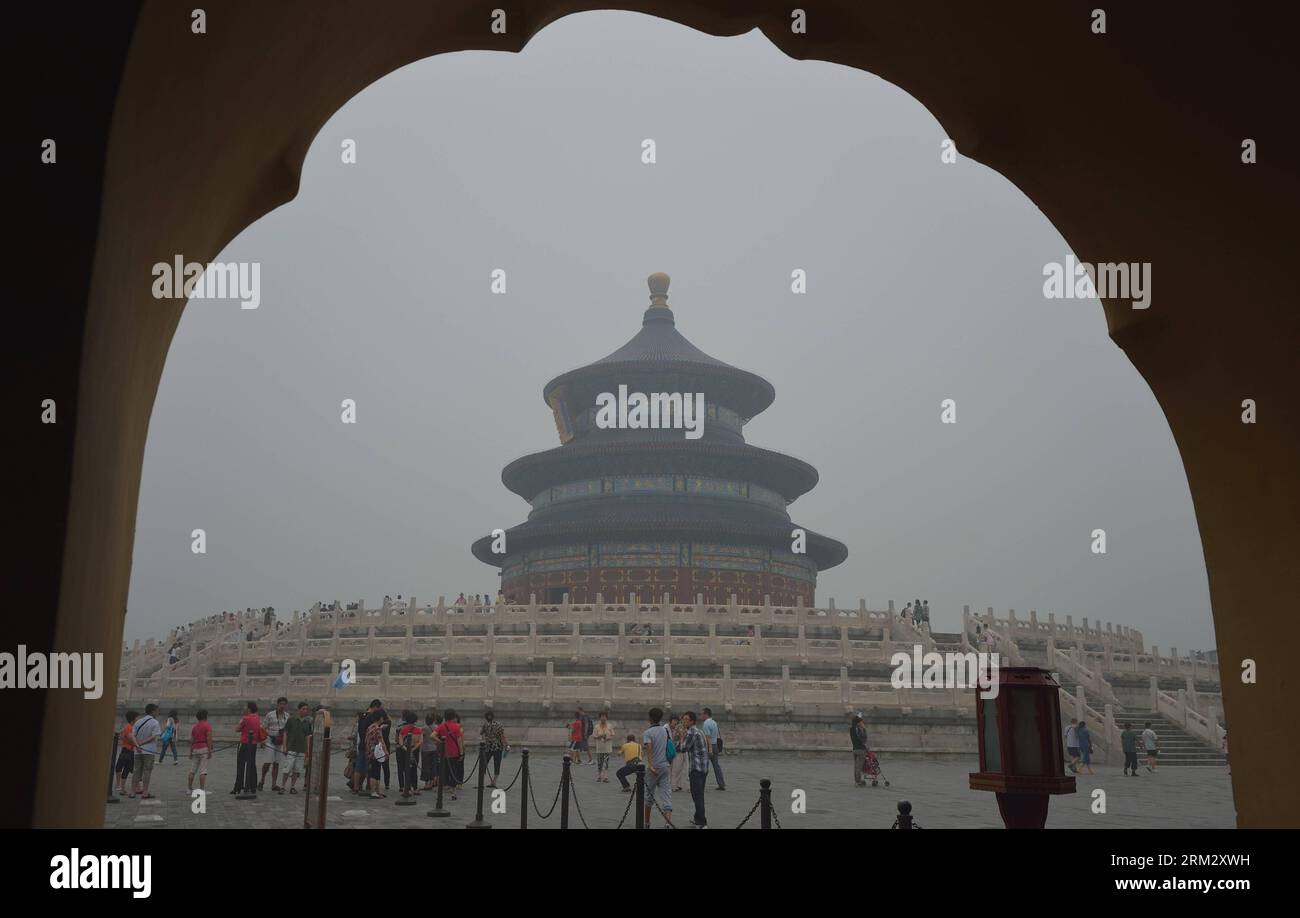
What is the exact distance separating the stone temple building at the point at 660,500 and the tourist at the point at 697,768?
21.3 metres

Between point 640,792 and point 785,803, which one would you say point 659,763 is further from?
point 785,803

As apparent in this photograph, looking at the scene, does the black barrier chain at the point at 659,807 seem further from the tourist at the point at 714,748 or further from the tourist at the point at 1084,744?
the tourist at the point at 1084,744

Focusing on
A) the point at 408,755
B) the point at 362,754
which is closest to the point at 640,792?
the point at 408,755

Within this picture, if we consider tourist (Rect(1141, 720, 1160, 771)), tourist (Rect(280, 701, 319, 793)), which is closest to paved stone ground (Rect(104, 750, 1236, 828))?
tourist (Rect(1141, 720, 1160, 771))

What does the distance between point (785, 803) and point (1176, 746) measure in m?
10.5

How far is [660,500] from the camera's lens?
37.2 m

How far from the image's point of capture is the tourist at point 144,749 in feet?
39.8

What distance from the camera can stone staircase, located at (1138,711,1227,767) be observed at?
60.1 ft

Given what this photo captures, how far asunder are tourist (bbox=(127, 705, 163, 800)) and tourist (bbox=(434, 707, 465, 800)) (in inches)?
131

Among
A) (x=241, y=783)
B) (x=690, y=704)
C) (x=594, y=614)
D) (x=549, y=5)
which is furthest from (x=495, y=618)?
(x=549, y=5)

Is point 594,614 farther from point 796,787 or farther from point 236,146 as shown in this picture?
point 236,146
